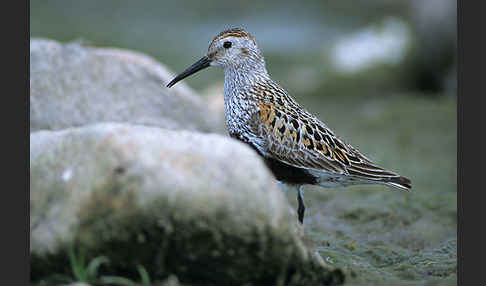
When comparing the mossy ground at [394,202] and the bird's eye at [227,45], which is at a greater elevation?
the bird's eye at [227,45]

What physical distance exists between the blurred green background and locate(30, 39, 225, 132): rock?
109cm

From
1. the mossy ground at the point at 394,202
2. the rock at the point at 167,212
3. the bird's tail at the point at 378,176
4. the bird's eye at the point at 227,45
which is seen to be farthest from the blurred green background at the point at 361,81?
the bird's eye at the point at 227,45

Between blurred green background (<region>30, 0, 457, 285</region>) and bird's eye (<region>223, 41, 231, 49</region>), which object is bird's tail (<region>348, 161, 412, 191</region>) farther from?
bird's eye (<region>223, 41, 231, 49</region>)

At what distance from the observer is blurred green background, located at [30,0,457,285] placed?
6324 millimetres

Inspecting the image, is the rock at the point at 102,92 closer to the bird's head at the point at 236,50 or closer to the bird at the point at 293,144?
the bird's head at the point at 236,50

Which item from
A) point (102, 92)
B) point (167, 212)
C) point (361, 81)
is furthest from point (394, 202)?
point (361, 81)

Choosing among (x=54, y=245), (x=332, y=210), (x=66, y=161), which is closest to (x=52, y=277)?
(x=54, y=245)

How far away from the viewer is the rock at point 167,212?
13.1 feet

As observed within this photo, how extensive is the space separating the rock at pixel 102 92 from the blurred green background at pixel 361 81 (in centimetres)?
109

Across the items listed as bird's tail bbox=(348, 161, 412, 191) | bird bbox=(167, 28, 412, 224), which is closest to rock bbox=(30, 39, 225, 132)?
bird bbox=(167, 28, 412, 224)

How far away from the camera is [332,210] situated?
7.55 metres

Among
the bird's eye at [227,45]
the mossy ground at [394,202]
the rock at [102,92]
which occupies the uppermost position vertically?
the bird's eye at [227,45]

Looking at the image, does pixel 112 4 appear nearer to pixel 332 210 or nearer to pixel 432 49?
pixel 432 49

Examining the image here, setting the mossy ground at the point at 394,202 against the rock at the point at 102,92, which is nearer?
the mossy ground at the point at 394,202
